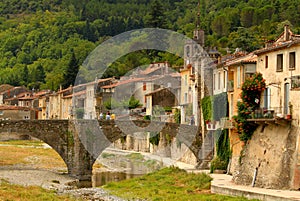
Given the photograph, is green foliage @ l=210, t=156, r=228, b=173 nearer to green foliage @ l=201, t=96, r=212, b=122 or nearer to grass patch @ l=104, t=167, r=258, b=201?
grass patch @ l=104, t=167, r=258, b=201

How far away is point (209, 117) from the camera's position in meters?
59.5

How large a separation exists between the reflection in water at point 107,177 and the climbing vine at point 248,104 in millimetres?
17435

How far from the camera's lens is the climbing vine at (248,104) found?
45000 mm

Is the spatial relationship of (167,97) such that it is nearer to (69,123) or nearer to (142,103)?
(142,103)

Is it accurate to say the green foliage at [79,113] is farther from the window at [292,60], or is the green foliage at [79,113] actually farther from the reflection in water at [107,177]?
the window at [292,60]

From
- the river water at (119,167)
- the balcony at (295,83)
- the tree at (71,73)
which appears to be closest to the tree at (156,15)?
the tree at (71,73)

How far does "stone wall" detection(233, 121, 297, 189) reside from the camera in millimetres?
39938

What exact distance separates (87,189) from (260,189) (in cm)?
1771

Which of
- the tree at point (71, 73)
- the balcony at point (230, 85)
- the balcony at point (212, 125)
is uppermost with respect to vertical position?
the tree at point (71, 73)

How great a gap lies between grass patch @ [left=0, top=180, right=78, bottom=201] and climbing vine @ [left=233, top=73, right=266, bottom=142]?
12.5 meters

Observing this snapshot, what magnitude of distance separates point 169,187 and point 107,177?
55.3 feet

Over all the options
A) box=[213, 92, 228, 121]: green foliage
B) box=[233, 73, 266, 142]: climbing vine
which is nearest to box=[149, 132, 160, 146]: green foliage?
box=[213, 92, 228, 121]: green foliage

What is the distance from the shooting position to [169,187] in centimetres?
4947

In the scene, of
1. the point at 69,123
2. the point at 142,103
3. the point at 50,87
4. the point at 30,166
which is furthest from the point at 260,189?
the point at 50,87
